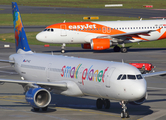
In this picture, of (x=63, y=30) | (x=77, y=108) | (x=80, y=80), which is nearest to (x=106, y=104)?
(x=77, y=108)

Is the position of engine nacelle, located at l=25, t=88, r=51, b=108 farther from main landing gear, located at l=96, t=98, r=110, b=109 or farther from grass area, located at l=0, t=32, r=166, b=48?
grass area, located at l=0, t=32, r=166, b=48

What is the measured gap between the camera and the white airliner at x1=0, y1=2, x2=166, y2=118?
→ 22594 mm

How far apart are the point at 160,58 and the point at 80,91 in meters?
32.9

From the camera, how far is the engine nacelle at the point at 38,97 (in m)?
24.8

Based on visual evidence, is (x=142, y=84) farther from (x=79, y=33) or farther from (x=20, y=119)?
(x=79, y=33)

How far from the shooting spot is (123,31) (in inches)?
2416

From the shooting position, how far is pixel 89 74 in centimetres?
2503

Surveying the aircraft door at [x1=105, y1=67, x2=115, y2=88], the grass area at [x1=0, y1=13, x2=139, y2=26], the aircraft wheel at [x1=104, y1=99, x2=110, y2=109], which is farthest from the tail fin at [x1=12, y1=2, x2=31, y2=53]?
the grass area at [x1=0, y1=13, x2=139, y2=26]

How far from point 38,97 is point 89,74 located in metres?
4.14

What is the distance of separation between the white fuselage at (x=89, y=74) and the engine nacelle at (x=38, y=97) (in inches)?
103

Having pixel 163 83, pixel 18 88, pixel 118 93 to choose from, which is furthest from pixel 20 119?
pixel 163 83

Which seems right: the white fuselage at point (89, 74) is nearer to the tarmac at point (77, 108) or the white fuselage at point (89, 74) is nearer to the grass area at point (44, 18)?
the tarmac at point (77, 108)

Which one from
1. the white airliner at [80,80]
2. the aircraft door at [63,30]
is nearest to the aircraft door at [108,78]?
the white airliner at [80,80]

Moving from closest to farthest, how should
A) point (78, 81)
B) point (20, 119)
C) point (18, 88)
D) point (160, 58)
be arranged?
1. point (20, 119)
2. point (78, 81)
3. point (18, 88)
4. point (160, 58)
